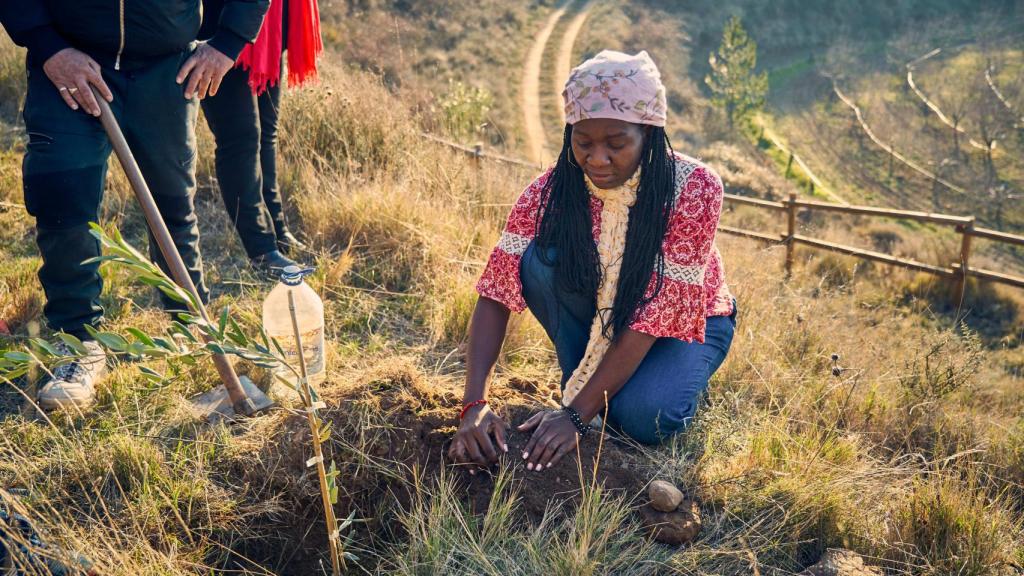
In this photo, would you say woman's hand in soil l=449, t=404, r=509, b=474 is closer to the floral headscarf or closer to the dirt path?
the floral headscarf

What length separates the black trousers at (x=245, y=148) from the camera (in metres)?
3.36

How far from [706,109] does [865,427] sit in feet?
115

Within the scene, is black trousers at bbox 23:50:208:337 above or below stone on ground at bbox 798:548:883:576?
above

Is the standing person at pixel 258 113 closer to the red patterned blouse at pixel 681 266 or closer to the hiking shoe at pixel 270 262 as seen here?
the hiking shoe at pixel 270 262

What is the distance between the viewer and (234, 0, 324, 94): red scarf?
10.9ft

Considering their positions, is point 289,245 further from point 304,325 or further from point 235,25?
point 235,25

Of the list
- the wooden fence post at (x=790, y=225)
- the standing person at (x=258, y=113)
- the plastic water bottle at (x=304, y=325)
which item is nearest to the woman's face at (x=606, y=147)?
the plastic water bottle at (x=304, y=325)

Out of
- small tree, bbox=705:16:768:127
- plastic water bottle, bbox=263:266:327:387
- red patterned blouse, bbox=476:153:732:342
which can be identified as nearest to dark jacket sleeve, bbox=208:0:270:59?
plastic water bottle, bbox=263:266:327:387

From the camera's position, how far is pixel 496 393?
262cm

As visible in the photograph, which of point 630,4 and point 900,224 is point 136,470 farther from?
point 630,4

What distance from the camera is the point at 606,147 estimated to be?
218cm

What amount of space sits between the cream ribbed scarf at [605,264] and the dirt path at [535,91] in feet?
66.0

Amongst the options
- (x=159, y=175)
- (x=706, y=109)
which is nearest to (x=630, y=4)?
(x=706, y=109)

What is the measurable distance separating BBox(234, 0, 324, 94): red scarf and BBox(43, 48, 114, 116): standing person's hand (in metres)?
0.97
